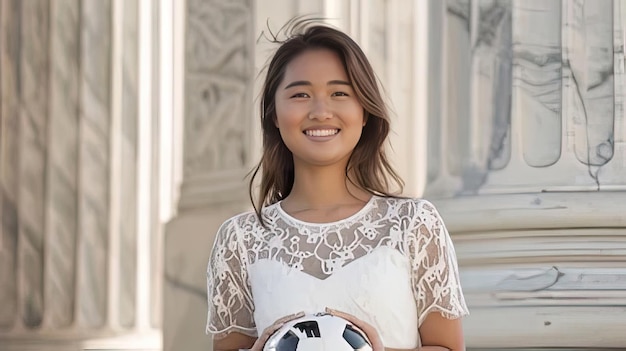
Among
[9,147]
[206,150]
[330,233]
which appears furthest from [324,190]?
[9,147]

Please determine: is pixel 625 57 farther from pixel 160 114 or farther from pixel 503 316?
pixel 160 114

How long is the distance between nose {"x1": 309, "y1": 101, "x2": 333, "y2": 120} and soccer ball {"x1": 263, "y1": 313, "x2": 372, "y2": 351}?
0.63 m

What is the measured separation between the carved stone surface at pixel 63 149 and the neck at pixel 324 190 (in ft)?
18.1

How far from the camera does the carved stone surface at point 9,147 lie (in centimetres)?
941

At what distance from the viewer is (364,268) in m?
3.69

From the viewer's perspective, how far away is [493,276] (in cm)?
571

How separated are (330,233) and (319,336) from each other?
494 millimetres

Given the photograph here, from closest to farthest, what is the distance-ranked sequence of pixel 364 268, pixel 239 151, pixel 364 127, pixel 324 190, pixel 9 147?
pixel 364 268, pixel 324 190, pixel 364 127, pixel 239 151, pixel 9 147

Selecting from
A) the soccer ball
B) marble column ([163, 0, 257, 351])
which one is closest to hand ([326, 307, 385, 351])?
the soccer ball

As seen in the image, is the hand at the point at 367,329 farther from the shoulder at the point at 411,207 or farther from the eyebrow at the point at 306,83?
the eyebrow at the point at 306,83

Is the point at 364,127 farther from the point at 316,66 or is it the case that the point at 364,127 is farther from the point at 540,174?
the point at 540,174

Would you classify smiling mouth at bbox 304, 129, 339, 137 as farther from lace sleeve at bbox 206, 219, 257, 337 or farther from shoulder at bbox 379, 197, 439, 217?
lace sleeve at bbox 206, 219, 257, 337

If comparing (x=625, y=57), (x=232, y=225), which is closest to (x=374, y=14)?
(x=625, y=57)

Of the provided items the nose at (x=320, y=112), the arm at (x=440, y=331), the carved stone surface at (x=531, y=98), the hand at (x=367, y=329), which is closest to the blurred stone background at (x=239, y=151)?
the carved stone surface at (x=531, y=98)
